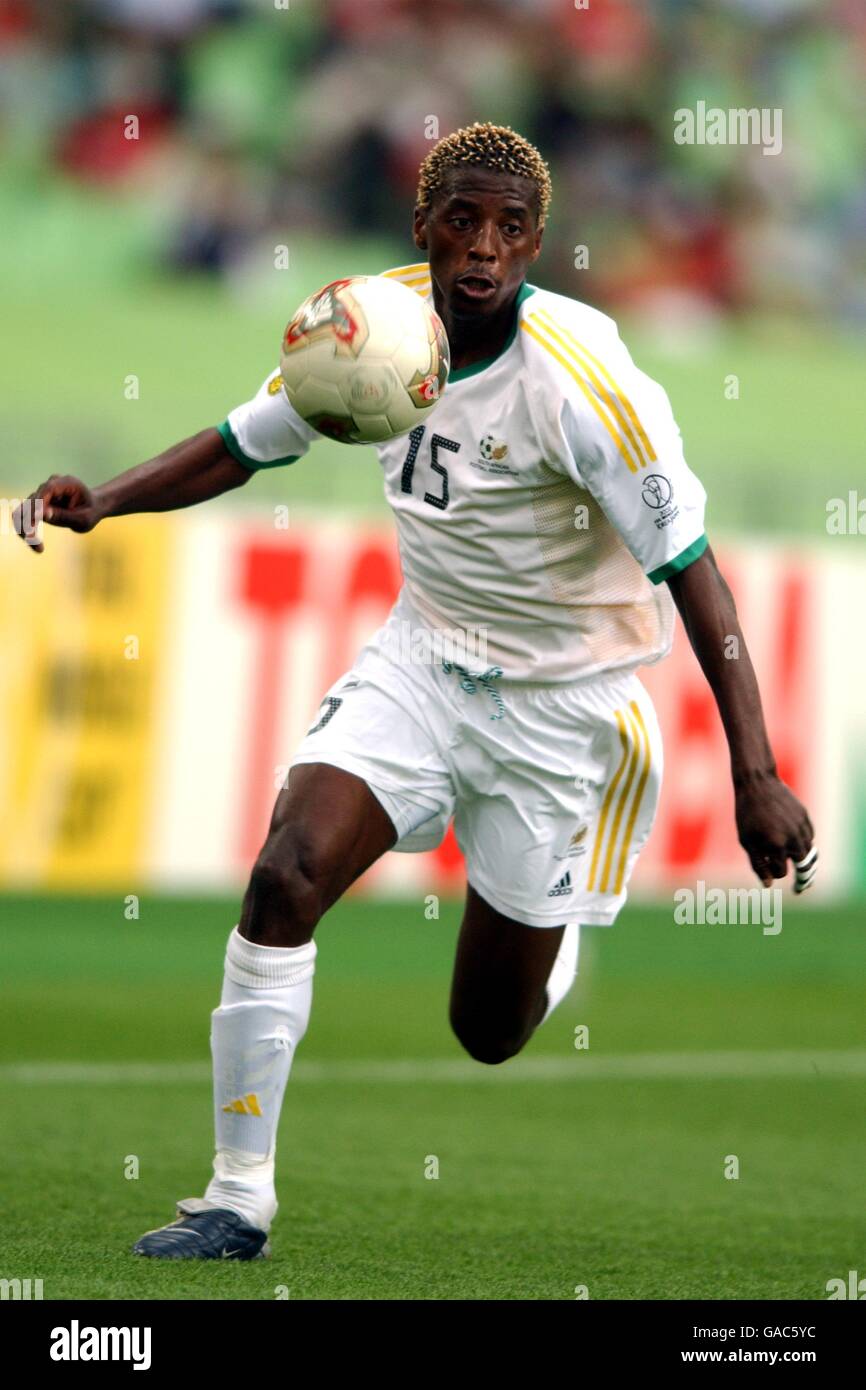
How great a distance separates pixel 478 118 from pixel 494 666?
13731 mm

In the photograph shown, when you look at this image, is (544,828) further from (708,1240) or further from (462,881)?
(462,881)

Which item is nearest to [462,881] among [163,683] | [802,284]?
[163,683]

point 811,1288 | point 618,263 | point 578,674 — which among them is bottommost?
point 811,1288

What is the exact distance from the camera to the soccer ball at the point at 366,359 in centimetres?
486

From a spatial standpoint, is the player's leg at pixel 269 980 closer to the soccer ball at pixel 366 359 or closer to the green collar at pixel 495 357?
the soccer ball at pixel 366 359

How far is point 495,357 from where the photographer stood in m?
5.26

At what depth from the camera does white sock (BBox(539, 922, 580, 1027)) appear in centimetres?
635

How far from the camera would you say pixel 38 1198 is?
5656 millimetres

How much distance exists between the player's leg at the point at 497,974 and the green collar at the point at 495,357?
57.6 inches

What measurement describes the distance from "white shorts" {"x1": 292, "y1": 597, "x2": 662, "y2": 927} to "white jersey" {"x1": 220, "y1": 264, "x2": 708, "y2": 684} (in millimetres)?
126

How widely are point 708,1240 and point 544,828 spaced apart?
115 cm

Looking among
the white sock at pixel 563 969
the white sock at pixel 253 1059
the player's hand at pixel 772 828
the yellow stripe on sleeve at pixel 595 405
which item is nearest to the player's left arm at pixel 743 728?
the player's hand at pixel 772 828

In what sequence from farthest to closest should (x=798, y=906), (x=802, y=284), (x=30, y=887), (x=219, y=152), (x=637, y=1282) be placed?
(x=802, y=284)
(x=219, y=152)
(x=798, y=906)
(x=30, y=887)
(x=637, y=1282)

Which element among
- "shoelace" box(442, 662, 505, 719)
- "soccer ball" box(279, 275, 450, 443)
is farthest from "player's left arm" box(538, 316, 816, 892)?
"shoelace" box(442, 662, 505, 719)
